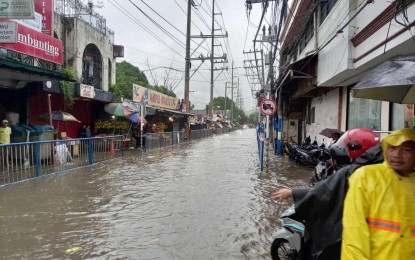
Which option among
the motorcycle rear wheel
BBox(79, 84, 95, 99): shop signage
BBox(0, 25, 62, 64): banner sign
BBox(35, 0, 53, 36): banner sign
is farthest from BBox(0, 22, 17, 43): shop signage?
the motorcycle rear wheel

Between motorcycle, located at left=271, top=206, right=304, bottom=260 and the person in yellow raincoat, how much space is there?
131 cm

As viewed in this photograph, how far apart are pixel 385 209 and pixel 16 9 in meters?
9.79

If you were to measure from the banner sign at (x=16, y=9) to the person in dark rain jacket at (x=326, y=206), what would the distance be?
8.76 metres

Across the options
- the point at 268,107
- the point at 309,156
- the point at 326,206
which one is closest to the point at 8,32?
the point at 268,107

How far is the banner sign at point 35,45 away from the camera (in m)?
Result: 9.98

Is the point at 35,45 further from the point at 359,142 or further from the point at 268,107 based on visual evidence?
the point at 359,142

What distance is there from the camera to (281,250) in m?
4.05

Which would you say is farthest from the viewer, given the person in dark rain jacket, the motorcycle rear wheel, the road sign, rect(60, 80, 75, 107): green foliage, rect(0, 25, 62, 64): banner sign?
rect(60, 80, 75, 107): green foliage

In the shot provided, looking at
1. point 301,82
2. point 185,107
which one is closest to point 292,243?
point 301,82

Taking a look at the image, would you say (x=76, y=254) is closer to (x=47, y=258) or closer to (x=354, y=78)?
(x=47, y=258)

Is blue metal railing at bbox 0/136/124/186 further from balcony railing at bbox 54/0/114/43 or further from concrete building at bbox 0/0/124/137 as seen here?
balcony railing at bbox 54/0/114/43

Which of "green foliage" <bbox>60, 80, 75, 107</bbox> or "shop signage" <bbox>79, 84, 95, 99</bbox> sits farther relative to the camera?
"shop signage" <bbox>79, 84, 95, 99</bbox>

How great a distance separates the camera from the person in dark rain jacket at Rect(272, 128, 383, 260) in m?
2.46

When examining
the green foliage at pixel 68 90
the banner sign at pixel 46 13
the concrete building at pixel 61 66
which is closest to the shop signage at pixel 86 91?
the concrete building at pixel 61 66
